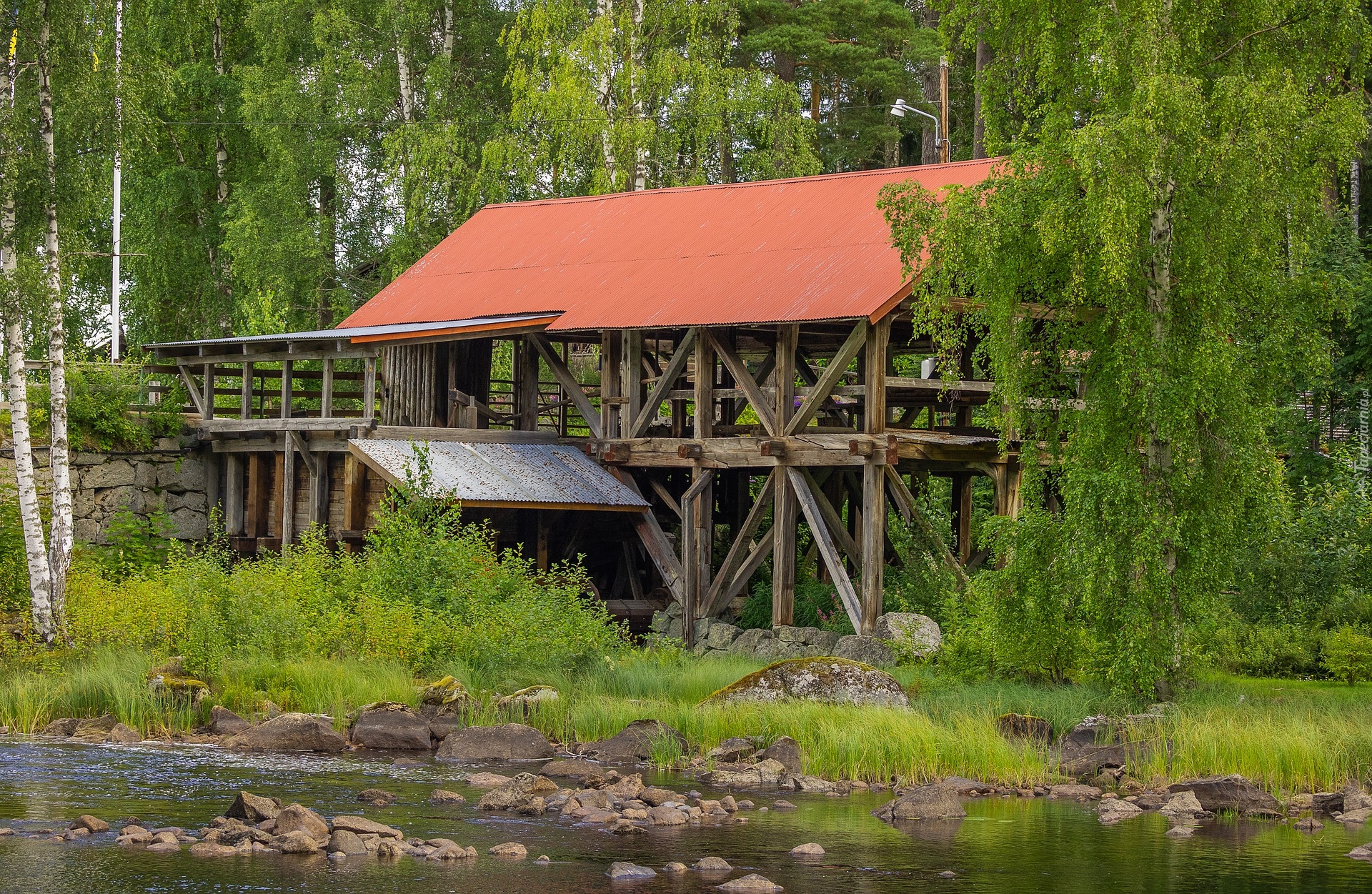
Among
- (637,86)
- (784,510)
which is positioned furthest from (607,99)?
(784,510)

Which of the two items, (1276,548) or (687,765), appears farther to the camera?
(1276,548)

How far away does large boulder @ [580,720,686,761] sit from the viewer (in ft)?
53.0

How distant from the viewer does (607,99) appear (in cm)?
3466

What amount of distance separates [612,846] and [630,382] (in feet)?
45.4

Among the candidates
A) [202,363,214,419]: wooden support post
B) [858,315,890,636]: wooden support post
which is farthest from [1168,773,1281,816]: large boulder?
[202,363,214,419]: wooden support post

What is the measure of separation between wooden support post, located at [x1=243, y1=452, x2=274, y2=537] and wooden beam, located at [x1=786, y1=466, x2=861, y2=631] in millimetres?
9152

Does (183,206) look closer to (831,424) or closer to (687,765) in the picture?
(831,424)

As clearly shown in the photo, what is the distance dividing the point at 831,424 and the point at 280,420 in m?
8.84

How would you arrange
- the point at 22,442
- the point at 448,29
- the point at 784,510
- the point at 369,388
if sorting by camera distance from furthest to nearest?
the point at 448,29
the point at 369,388
the point at 784,510
the point at 22,442

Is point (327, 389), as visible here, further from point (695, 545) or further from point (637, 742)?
point (637, 742)

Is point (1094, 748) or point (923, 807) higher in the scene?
point (1094, 748)

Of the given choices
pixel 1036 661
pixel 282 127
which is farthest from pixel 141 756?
pixel 282 127

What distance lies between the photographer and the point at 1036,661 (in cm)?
1773

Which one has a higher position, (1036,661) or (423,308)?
(423,308)
